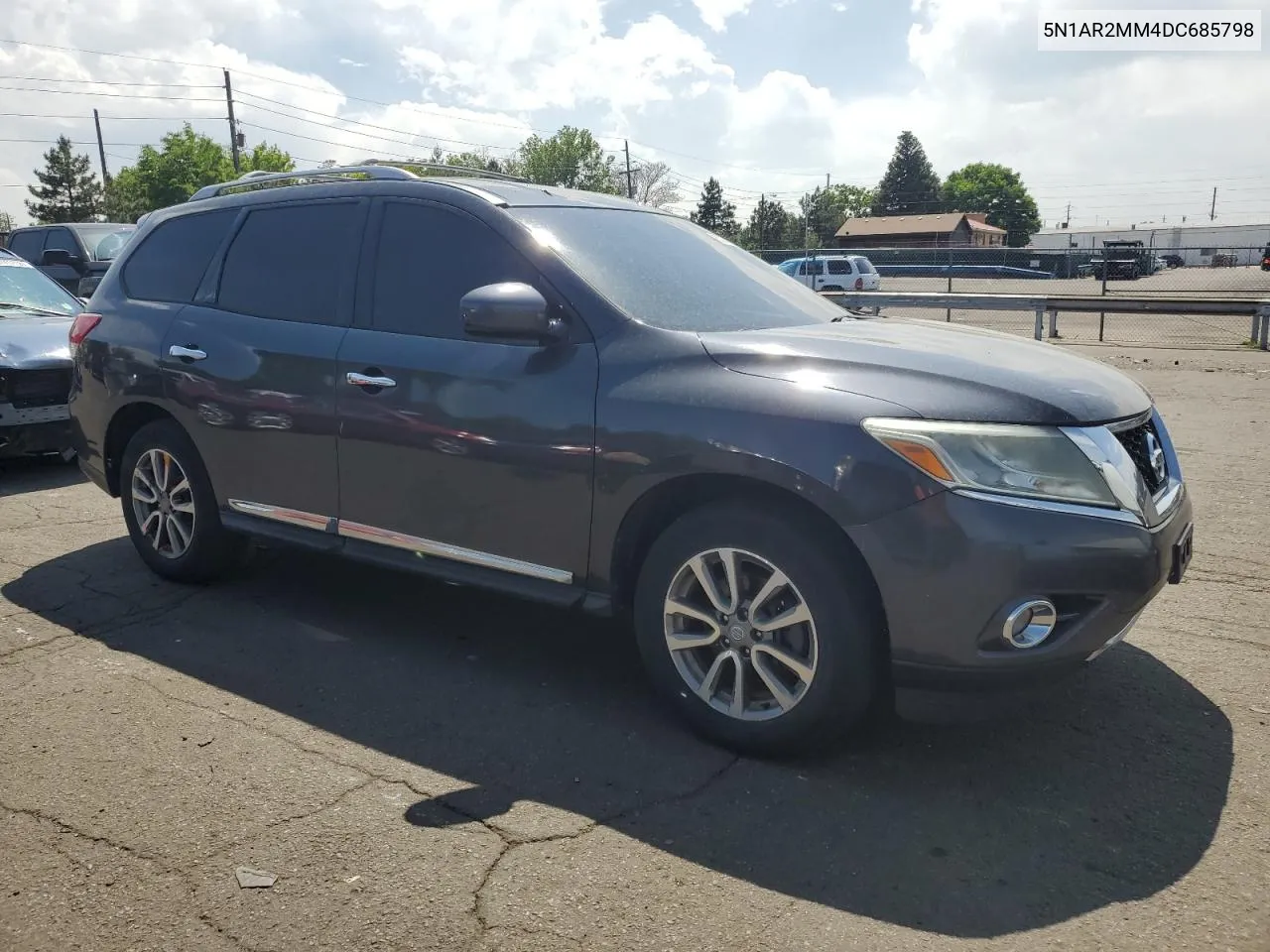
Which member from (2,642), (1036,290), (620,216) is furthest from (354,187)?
(1036,290)

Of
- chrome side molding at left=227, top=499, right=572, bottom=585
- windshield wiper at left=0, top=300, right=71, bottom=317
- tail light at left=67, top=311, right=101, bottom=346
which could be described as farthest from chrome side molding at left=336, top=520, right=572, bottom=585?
windshield wiper at left=0, top=300, right=71, bottom=317

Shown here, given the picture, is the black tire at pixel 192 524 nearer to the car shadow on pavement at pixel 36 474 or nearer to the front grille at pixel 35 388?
the front grille at pixel 35 388

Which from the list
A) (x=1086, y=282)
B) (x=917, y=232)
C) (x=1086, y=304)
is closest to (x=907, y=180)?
(x=917, y=232)

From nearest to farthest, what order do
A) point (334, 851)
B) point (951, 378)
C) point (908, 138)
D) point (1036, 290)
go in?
1. point (334, 851)
2. point (951, 378)
3. point (1036, 290)
4. point (908, 138)

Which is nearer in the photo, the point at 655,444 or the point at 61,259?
the point at 655,444

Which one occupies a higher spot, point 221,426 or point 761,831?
point 221,426

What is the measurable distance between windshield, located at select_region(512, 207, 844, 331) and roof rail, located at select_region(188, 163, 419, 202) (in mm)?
802

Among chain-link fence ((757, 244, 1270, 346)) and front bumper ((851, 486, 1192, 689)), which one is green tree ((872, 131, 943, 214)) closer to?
chain-link fence ((757, 244, 1270, 346))

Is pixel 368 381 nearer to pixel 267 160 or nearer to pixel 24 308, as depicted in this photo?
pixel 24 308

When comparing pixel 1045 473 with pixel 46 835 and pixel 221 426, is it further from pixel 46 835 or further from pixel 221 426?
pixel 221 426

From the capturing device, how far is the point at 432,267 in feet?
13.4

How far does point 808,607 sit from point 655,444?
0.71 m

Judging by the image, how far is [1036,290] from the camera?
3534 cm

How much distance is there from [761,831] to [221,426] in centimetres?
309
